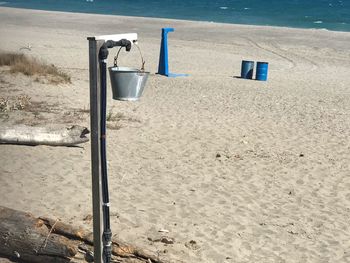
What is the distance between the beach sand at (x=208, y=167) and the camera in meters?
4.98

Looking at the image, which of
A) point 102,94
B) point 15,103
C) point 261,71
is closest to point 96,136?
point 102,94

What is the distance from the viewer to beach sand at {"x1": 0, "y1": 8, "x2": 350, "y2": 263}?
498cm

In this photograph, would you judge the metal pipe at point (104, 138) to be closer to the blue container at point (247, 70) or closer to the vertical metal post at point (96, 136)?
the vertical metal post at point (96, 136)

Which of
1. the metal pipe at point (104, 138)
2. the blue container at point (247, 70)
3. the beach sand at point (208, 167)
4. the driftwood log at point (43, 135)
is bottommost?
the beach sand at point (208, 167)

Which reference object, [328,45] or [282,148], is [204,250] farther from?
[328,45]

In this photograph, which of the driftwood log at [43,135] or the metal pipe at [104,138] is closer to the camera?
the metal pipe at [104,138]

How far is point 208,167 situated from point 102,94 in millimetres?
3839

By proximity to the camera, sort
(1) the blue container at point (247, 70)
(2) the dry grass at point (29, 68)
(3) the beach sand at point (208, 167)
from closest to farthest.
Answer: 1. (3) the beach sand at point (208, 167)
2. (2) the dry grass at point (29, 68)
3. (1) the blue container at point (247, 70)

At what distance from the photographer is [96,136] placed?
3430 mm

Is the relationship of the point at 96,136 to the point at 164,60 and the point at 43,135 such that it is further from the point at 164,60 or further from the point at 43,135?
the point at 164,60

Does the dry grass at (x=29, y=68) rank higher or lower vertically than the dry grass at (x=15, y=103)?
higher

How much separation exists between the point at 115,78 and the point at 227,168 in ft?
12.8

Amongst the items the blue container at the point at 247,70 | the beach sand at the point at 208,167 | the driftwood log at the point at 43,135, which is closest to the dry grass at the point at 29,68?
the beach sand at the point at 208,167

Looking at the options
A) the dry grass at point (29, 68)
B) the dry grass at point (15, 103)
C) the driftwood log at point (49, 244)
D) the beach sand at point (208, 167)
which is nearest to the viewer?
the driftwood log at point (49, 244)
